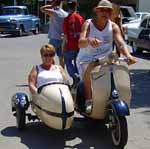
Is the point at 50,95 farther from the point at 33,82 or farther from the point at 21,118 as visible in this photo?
the point at 21,118

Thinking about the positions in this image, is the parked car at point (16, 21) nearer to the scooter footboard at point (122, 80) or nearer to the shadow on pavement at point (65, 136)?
the shadow on pavement at point (65, 136)

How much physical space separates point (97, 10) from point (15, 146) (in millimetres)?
1929

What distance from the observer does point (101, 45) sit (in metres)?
6.76

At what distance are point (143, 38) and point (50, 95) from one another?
13341 mm

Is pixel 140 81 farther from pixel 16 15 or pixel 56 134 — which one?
pixel 16 15

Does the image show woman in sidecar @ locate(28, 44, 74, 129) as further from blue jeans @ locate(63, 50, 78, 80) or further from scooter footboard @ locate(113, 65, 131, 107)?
blue jeans @ locate(63, 50, 78, 80)

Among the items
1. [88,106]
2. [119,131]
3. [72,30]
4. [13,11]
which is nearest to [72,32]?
[72,30]

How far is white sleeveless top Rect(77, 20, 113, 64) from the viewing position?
6.68 meters

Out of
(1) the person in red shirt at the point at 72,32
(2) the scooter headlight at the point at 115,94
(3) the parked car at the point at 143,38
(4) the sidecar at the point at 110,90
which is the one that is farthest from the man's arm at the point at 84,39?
(3) the parked car at the point at 143,38

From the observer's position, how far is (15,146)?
6.40 m

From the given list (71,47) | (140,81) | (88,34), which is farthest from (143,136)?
(140,81)

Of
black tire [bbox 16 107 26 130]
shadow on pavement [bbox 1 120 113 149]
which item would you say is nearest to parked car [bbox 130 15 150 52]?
shadow on pavement [bbox 1 120 113 149]

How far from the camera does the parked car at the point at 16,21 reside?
31.6 m

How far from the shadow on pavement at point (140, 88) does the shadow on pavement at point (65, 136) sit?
2076 mm
